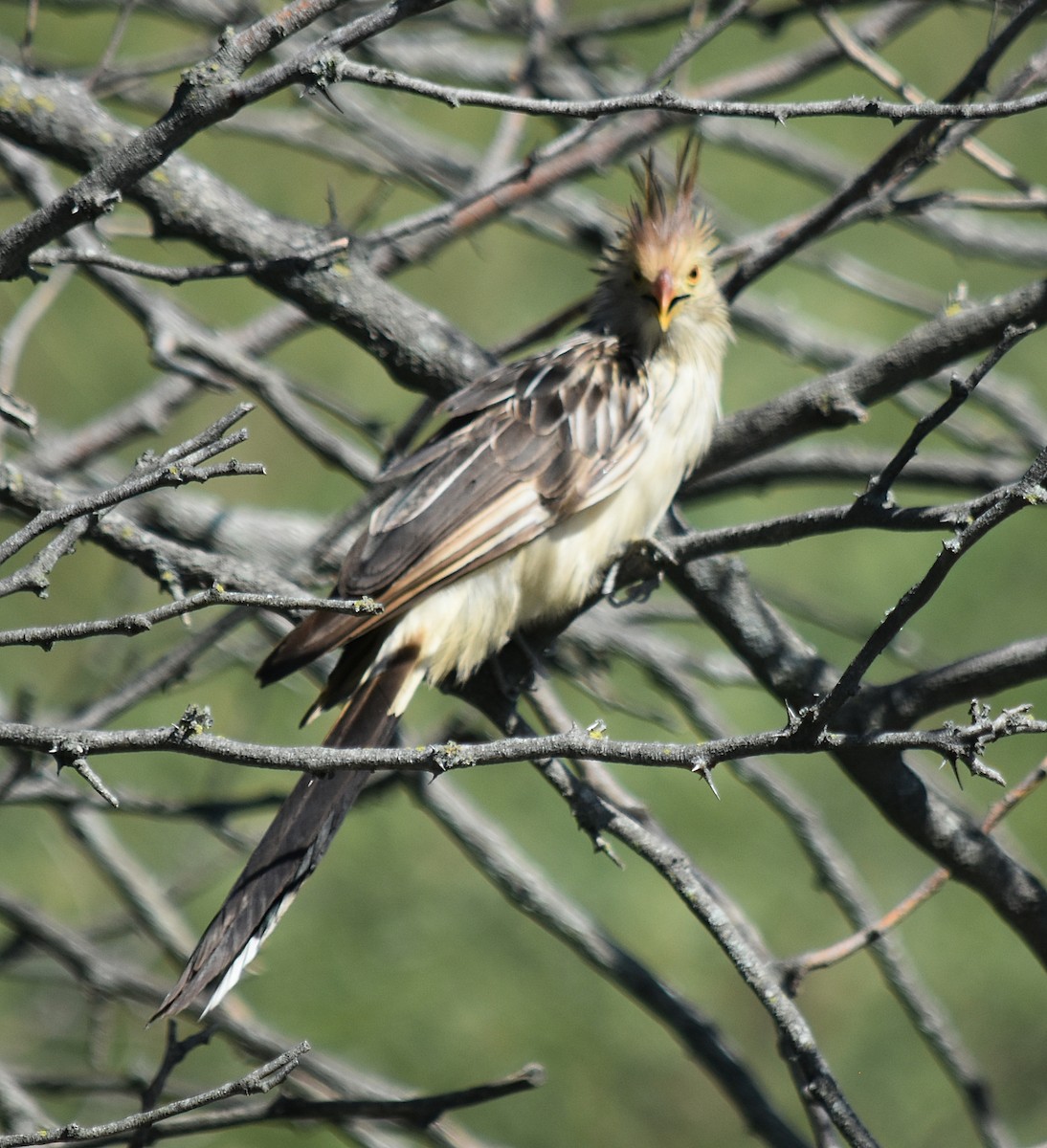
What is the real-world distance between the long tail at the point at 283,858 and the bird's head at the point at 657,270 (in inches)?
58.2

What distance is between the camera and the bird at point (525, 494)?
312 cm

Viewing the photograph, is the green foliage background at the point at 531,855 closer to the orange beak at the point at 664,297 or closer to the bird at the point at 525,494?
the bird at the point at 525,494

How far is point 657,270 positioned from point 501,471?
0.86 meters

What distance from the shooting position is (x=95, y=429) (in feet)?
12.1

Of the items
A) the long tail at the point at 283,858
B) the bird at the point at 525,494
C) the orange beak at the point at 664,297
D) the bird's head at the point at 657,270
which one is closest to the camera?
the long tail at the point at 283,858

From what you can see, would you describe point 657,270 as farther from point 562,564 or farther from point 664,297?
point 562,564

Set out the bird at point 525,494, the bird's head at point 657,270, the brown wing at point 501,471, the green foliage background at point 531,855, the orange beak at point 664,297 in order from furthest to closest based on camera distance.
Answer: the green foliage background at point 531,855
the bird's head at point 657,270
the orange beak at point 664,297
the brown wing at point 501,471
the bird at point 525,494

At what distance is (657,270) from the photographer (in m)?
4.07

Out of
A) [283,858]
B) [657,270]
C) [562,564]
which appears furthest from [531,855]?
[283,858]

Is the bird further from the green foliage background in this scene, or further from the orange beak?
the green foliage background

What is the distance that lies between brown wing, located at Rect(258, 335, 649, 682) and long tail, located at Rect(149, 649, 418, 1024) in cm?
22

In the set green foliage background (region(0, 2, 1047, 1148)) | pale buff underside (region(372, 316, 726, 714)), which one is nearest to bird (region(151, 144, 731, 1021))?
pale buff underside (region(372, 316, 726, 714))

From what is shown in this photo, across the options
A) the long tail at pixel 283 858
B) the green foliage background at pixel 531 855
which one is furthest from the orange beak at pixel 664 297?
the long tail at pixel 283 858

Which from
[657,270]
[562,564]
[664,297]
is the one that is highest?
[657,270]
